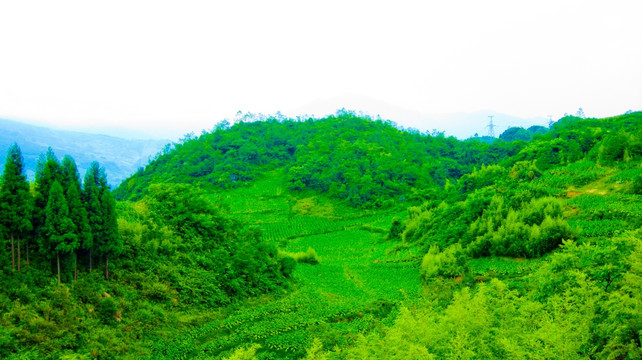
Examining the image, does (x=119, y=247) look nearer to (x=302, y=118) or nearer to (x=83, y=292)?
(x=83, y=292)

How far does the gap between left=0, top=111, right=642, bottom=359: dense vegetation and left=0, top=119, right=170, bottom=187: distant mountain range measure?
7618cm

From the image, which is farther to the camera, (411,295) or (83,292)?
(411,295)

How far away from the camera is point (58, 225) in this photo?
16.5 m

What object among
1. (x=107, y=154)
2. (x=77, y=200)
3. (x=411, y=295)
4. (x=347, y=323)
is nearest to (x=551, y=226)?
(x=411, y=295)

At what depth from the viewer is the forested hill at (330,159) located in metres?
57.7

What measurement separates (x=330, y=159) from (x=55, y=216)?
49.3m

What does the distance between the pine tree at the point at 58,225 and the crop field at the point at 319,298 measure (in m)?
5.37

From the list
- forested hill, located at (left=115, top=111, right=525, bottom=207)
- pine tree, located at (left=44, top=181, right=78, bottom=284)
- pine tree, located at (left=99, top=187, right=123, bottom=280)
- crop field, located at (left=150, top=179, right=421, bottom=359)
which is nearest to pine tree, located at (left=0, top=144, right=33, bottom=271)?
pine tree, located at (left=44, top=181, right=78, bottom=284)

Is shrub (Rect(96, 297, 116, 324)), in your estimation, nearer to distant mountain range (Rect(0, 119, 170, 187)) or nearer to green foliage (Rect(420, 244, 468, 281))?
green foliage (Rect(420, 244, 468, 281))

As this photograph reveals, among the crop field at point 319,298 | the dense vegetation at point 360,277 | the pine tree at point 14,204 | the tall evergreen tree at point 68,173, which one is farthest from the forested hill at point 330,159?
the pine tree at point 14,204

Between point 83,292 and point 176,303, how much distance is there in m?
4.26

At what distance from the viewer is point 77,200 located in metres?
17.2

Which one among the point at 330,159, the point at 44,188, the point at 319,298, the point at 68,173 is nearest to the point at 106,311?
the point at 44,188

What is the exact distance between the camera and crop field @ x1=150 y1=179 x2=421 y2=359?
55.9ft
